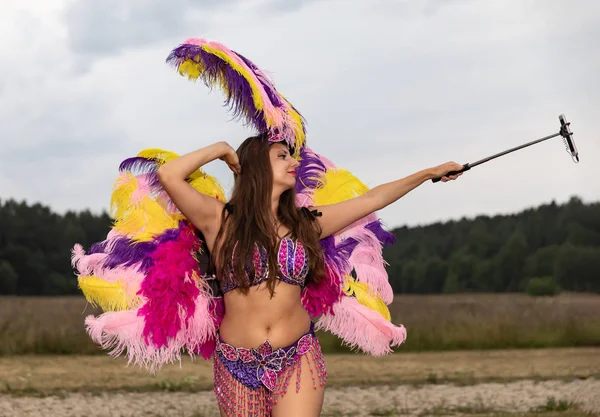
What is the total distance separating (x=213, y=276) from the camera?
444 centimetres

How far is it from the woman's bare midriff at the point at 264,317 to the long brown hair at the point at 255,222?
2.1 inches

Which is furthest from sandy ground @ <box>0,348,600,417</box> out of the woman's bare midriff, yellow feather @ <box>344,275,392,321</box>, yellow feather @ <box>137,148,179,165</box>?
the woman's bare midriff

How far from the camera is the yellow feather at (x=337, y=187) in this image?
489cm

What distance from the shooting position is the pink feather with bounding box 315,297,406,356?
487cm

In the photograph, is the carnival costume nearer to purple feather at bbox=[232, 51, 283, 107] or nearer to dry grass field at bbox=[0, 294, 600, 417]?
purple feather at bbox=[232, 51, 283, 107]

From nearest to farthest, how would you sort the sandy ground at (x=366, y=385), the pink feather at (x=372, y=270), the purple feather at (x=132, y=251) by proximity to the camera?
the purple feather at (x=132, y=251)
the pink feather at (x=372, y=270)
the sandy ground at (x=366, y=385)

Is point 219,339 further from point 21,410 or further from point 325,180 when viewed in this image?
point 21,410

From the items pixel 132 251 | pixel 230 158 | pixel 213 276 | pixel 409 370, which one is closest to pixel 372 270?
pixel 213 276

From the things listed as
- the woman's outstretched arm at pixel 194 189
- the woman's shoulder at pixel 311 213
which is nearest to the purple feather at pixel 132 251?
the woman's outstretched arm at pixel 194 189

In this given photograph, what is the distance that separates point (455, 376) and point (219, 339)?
10.3 meters

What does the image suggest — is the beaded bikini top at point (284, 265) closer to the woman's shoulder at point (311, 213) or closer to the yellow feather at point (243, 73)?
the woman's shoulder at point (311, 213)

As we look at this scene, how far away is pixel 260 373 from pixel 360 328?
101cm

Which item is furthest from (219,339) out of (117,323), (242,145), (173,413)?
(173,413)

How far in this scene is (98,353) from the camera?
16.0 metres
